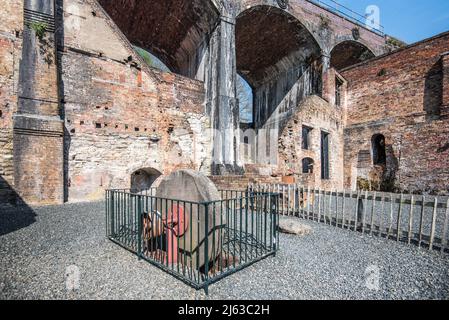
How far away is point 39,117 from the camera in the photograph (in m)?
7.49

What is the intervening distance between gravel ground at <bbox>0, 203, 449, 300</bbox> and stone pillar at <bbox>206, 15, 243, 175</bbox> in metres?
7.06

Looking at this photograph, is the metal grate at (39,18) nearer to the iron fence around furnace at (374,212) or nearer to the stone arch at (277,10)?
the stone arch at (277,10)

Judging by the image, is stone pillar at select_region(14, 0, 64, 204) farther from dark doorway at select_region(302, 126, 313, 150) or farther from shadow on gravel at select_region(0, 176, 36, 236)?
dark doorway at select_region(302, 126, 313, 150)

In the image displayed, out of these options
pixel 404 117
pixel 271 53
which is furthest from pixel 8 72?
pixel 404 117

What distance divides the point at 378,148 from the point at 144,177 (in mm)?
14255

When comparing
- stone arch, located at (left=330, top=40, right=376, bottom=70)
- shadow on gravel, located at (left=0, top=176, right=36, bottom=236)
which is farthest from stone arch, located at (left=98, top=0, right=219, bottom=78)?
stone arch, located at (left=330, top=40, right=376, bottom=70)

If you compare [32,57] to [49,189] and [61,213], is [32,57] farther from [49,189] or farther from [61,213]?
[61,213]

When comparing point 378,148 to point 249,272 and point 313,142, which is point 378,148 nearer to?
point 313,142

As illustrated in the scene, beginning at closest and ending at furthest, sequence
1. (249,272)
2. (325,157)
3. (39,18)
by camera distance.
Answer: (249,272) < (39,18) < (325,157)

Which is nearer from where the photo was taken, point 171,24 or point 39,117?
point 39,117

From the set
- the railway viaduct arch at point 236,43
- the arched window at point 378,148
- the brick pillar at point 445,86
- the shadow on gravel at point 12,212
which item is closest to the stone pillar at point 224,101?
the railway viaduct arch at point 236,43

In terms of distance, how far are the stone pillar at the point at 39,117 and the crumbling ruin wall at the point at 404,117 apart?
627 inches
